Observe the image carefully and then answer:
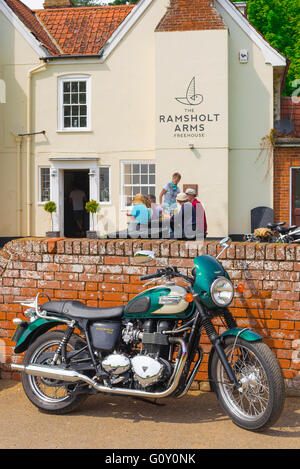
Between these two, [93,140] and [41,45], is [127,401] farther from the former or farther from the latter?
[41,45]

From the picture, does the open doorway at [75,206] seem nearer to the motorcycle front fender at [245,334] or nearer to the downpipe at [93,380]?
the downpipe at [93,380]

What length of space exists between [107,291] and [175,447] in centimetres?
170

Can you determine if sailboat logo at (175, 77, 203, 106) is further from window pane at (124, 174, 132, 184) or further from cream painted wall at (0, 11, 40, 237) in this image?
cream painted wall at (0, 11, 40, 237)

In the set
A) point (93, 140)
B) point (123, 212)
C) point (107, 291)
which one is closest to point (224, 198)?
point (123, 212)

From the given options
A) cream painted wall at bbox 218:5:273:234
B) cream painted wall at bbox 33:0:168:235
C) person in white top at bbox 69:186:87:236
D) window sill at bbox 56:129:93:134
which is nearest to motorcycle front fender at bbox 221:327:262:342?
cream painted wall at bbox 218:5:273:234

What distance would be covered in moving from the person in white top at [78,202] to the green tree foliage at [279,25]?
40.6ft

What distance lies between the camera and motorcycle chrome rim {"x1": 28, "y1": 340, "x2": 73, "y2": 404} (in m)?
4.23

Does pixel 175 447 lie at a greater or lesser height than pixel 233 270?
lesser

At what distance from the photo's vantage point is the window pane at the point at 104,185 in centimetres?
1773

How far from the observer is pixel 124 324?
4156 mm

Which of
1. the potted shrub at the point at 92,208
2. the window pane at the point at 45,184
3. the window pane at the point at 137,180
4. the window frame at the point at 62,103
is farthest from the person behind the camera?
the window pane at the point at 45,184

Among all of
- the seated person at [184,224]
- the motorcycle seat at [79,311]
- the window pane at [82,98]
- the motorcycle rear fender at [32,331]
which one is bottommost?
the motorcycle rear fender at [32,331]

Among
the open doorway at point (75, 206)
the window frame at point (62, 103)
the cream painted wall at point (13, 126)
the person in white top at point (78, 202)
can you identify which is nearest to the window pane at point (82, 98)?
the window frame at point (62, 103)
